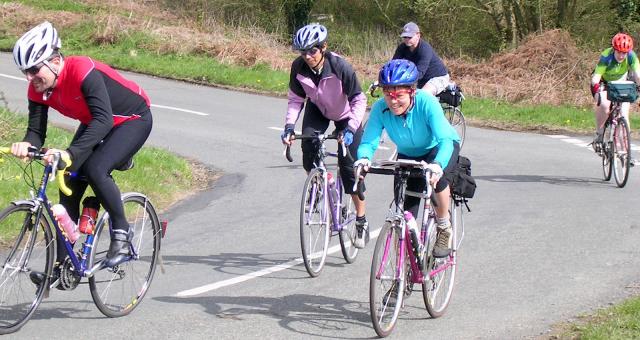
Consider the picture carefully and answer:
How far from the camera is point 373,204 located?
1227 centimetres

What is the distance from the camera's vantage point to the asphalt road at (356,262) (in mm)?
7375

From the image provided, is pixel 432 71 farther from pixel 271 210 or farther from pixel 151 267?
pixel 151 267

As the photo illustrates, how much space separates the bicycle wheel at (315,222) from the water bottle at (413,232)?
5.79 ft

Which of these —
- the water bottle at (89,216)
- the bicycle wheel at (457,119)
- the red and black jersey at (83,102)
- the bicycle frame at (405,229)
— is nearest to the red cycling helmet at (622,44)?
the bicycle wheel at (457,119)

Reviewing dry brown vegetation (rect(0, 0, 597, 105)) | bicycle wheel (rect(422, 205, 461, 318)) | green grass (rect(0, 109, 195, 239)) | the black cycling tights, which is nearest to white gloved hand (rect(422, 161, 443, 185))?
bicycle wheel (rect(422, 205, 461, 318))

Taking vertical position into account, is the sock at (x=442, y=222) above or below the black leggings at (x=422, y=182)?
below

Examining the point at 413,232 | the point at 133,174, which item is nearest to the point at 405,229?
the point at 413,232

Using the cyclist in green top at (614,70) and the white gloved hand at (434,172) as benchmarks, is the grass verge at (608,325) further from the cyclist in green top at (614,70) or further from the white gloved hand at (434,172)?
the cyclist in green top at (614,70)

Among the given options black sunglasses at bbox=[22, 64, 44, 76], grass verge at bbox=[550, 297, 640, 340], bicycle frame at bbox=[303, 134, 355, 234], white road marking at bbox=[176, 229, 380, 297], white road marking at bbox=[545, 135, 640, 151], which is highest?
black sunglasses at bbox=[22, 64, 44, 76]

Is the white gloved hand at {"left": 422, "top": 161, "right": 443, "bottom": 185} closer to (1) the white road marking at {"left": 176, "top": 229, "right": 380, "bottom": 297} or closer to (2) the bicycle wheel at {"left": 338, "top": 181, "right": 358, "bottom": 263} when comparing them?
(1) the white road marking at {"left": 176, "top": 229, "right": 380, "bottom": 297}

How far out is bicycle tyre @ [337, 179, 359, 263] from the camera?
30.5 feet

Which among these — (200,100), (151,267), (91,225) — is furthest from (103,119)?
(200,100)

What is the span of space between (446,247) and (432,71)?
24.2 ft

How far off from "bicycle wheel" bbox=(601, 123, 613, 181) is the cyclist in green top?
0.07 metres
